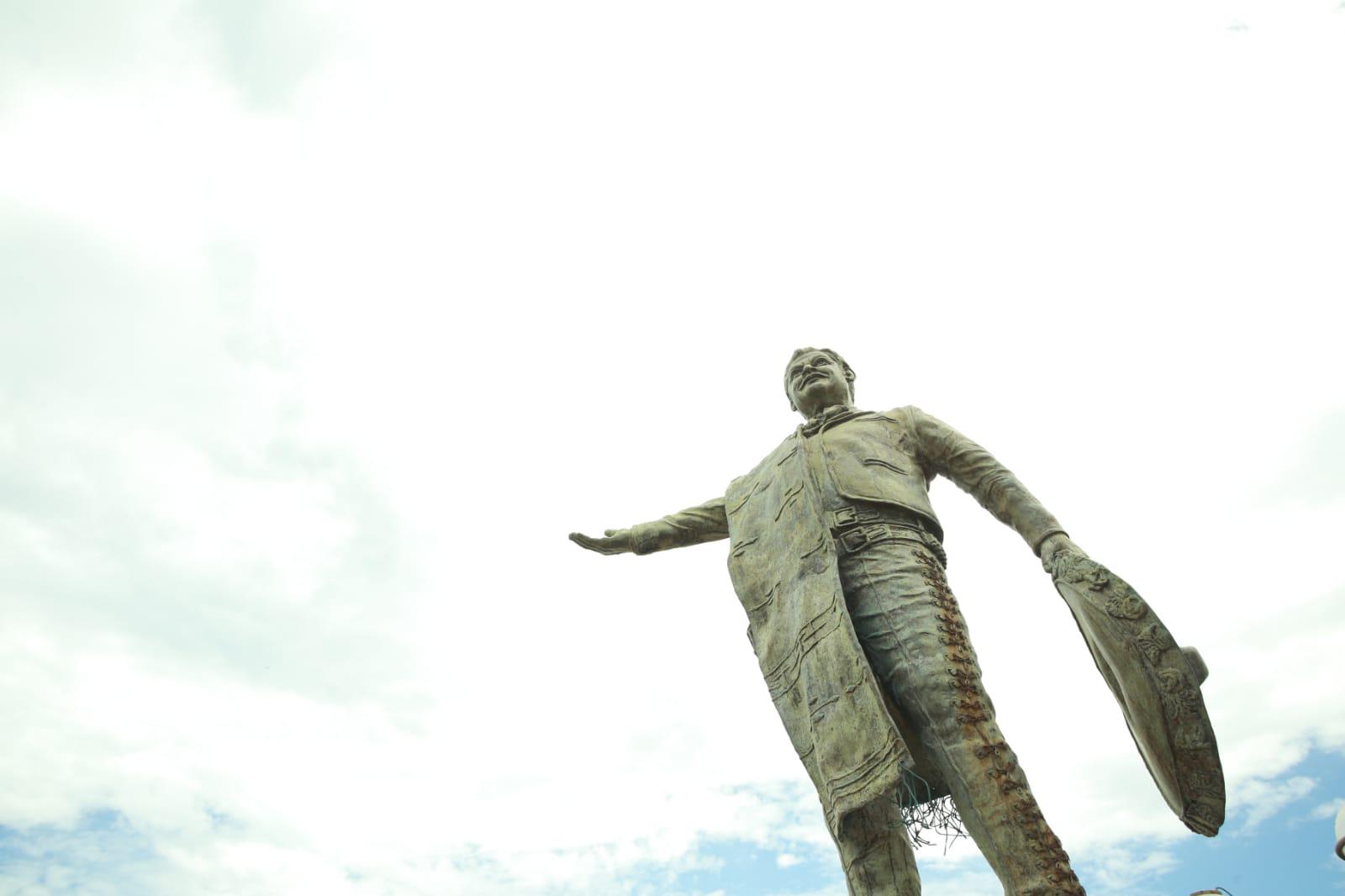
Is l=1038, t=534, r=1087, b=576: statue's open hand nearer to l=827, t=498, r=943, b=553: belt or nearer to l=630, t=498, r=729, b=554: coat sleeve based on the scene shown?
l=827, t=498, r=943, b=553: belt

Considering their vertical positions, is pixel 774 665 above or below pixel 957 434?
below

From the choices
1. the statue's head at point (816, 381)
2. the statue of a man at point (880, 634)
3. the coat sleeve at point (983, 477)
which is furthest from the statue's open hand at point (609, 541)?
the coat sleeve at point (983, 477)

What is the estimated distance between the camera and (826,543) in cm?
611

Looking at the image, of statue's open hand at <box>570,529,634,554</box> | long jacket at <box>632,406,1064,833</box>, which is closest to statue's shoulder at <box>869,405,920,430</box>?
long jacket at <box>632,406,1064,833</box>

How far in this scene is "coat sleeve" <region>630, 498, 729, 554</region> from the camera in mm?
7625

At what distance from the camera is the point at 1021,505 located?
625 cm

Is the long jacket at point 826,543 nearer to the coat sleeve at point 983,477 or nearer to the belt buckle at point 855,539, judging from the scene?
the coat sleeve at point 983,477

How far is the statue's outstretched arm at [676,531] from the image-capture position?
7.62 m

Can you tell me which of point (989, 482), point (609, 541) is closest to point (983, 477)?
point (989, 482)

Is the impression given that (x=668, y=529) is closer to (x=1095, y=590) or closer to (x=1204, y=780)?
(x=1095, y=590)

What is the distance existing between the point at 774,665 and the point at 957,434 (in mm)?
2022

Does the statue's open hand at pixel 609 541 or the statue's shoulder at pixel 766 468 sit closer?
the statue's shoulder at pixel 766 468

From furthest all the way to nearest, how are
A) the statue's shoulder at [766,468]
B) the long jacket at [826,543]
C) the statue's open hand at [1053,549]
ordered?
the statue's shoulder at [766,468], the statue's open hand at [1053,549], the long jacket at [826,543]

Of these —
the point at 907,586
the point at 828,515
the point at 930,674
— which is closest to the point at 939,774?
the point at 930,674
